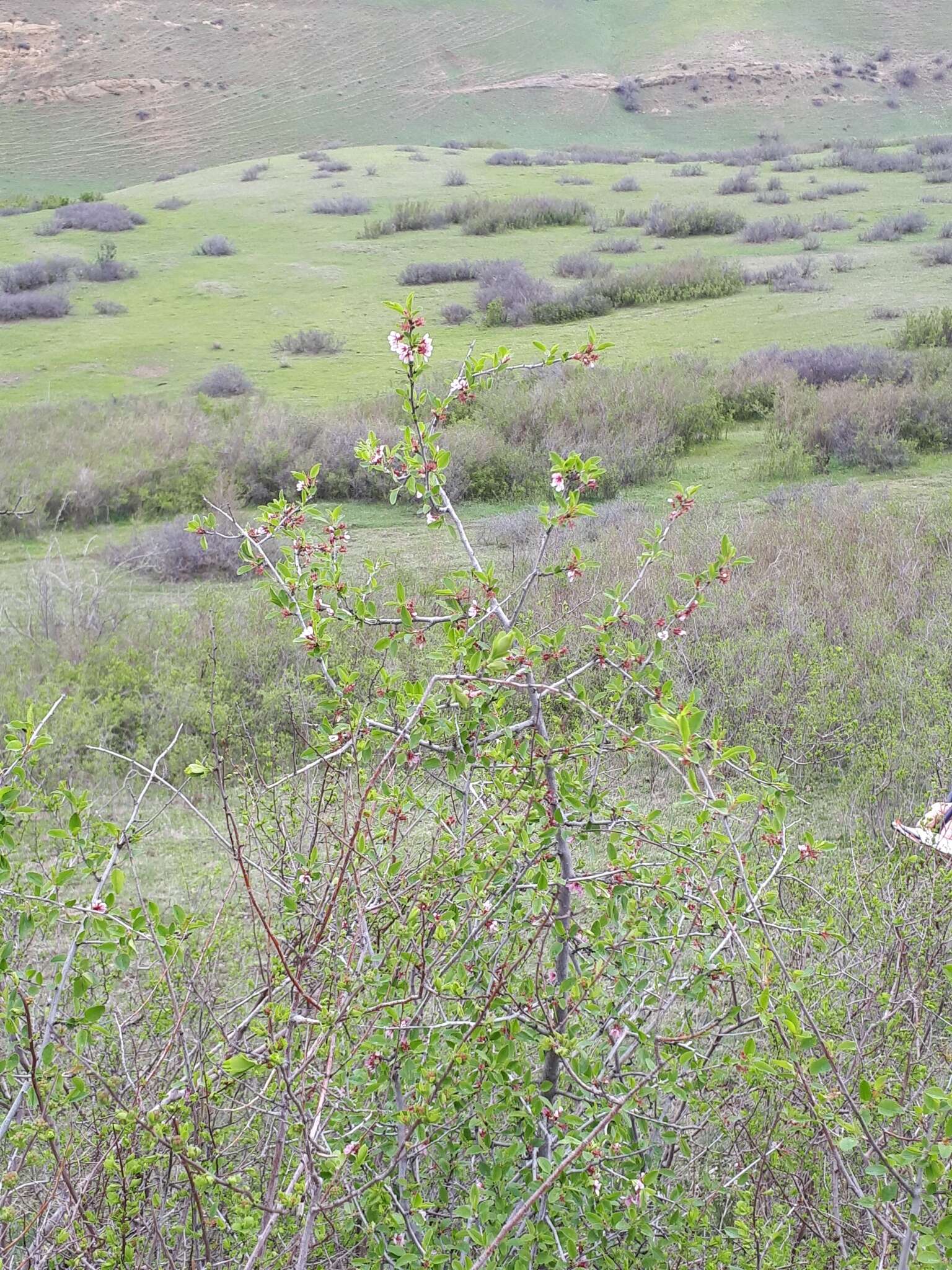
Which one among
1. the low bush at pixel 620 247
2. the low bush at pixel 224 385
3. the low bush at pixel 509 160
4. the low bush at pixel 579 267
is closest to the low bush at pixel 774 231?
the low bush at pixel 620 247

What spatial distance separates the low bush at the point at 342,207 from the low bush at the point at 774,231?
8.82 metres

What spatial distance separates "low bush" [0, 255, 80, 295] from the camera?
1966 centimetres

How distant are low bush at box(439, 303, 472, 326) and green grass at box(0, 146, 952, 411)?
179 millimetres

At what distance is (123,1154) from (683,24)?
5989 centimetres

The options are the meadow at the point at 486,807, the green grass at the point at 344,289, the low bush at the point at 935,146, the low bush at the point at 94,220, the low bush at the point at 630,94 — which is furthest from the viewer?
the low bush at the point at 630,94

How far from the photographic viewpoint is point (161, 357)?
641 inches

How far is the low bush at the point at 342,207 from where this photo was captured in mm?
25219

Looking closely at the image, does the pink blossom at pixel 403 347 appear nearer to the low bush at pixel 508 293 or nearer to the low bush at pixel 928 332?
the low bush at pixel 928 332

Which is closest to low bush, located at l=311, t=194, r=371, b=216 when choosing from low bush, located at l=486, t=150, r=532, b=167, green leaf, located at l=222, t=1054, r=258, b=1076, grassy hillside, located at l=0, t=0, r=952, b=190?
low bush, located at l=486, t=150, r=532, b=167

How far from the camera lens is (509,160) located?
31.4m

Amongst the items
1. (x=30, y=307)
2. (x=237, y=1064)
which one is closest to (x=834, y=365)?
(x=237, y=1064)

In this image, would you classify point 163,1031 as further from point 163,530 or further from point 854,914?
point 163,530

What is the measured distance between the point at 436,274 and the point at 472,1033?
19573 millimetres

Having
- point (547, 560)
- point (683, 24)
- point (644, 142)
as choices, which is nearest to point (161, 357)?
point (547, 560)
